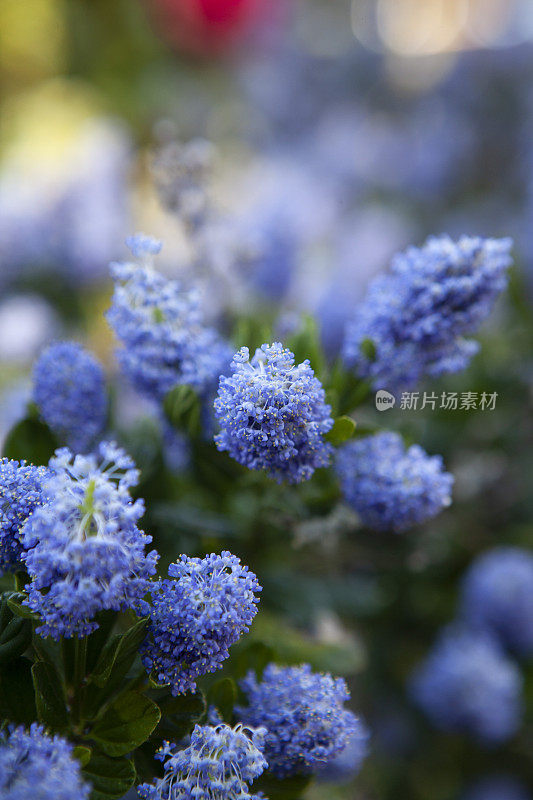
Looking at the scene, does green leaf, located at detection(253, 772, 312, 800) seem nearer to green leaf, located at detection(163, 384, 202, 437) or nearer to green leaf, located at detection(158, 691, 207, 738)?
green leaf, located at detection(158, 691, 207, 738)

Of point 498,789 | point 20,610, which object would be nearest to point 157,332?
point 20,610

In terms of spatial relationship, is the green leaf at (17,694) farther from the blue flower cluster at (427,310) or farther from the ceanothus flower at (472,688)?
the ceanothus flower at (472,688)

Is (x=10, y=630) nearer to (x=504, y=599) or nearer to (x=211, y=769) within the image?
(x=211, y=769)

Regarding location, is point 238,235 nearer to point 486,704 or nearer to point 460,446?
point 460,446

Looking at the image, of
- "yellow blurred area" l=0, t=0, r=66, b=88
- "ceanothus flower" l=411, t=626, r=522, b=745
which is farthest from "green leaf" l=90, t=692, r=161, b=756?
"yellow blurred area" l=0, t=0, r=66, b=88

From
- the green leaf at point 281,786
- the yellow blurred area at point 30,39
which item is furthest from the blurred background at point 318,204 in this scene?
the green leaf at point 281,786

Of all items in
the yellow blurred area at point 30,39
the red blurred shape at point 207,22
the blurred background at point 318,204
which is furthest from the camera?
the red blurred shape at point 207,22
